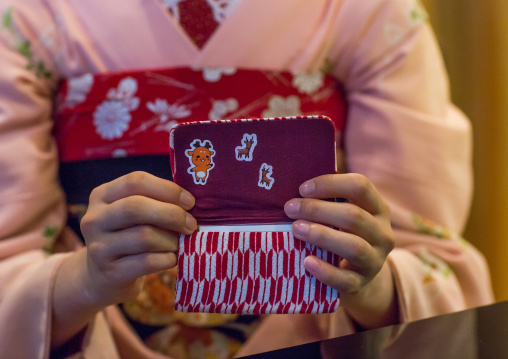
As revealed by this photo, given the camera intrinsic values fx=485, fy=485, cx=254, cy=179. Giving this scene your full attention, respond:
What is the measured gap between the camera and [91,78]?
0.58 metres

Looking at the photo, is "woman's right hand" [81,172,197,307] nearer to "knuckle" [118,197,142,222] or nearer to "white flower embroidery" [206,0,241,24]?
"knuckle" [118,197,142,222]

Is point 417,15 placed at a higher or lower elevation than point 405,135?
higher

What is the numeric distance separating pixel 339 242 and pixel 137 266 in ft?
0.58

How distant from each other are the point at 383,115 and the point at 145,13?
31cm

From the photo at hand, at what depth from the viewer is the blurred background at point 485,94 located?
0.85m

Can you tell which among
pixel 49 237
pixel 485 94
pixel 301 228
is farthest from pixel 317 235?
pixel 485 94

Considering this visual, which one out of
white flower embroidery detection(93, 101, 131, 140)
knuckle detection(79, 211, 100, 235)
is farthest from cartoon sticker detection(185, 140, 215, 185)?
white flower embroidery detection(93, 101, 131, 140)

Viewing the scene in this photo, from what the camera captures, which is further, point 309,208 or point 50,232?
point 50,232

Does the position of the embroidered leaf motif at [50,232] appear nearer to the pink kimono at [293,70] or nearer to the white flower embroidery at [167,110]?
the pink kimono at [293,70]

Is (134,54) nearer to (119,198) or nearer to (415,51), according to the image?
(119,198)

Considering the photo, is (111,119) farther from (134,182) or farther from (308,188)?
(308,188)

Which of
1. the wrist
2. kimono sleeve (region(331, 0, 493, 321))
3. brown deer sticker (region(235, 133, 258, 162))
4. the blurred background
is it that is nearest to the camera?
brown deer sticker (region(235, 133, 258, 162))

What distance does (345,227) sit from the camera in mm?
415

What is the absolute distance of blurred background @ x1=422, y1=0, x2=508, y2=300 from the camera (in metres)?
0.85
